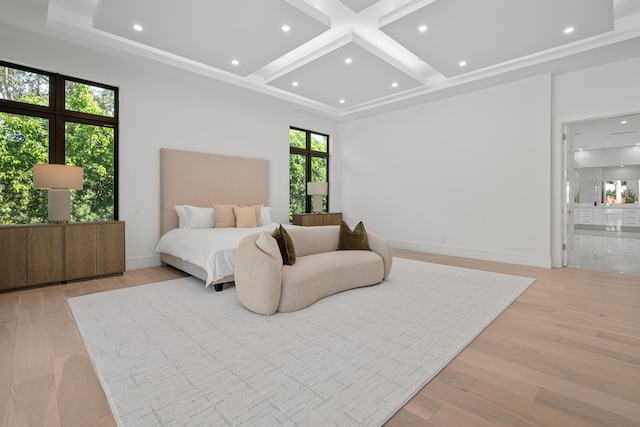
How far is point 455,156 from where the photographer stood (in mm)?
5820

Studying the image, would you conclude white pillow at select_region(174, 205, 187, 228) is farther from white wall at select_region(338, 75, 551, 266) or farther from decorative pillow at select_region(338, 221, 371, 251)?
white wall at select_region(338, 75, 551, 266)

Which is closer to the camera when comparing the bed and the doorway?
the bed

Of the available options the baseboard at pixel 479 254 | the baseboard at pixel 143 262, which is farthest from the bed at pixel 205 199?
the baseboard at pixel 479 254

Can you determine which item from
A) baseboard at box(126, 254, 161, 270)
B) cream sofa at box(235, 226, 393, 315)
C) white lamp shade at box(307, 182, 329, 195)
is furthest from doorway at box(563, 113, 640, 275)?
baseboard at box(126, 254, 161, 270)

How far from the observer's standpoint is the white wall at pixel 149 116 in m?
4.08

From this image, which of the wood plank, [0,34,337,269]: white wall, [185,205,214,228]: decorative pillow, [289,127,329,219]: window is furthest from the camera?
[289,127,329,219]: window

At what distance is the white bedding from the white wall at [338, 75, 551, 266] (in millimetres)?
3876

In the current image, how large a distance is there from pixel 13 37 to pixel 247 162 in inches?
131

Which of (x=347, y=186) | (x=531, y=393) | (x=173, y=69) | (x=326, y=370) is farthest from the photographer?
(x=347, y=186)

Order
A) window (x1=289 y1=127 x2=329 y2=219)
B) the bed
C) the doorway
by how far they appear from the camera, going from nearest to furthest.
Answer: the bed < the doorway < window (x1=289 y1=127 x2=329 y2=219)

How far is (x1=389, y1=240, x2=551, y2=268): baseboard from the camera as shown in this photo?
4898 mm

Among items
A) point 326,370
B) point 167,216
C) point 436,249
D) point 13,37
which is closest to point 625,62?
point 436,249

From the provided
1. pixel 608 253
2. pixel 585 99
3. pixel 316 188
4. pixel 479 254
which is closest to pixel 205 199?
pixel 316 188

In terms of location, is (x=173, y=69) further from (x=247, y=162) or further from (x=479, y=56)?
(x=479, y=56)
